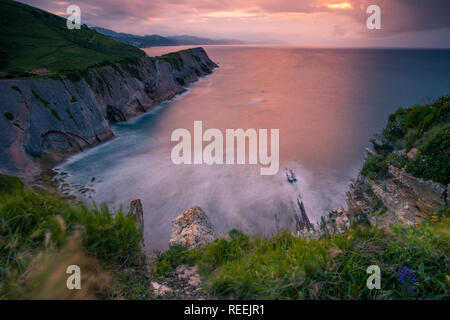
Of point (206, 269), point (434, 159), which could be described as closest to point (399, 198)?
point (434, 159)

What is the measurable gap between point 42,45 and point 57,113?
22.2 meters

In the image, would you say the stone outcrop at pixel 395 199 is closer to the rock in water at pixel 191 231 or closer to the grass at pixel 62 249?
the rock in water at pixel 191 231

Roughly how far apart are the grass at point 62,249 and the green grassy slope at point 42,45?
72.4 feet

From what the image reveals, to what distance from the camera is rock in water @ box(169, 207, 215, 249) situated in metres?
5.51

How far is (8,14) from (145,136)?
38575 mm

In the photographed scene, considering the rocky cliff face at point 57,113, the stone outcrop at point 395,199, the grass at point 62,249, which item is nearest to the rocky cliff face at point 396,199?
the stone outcrop at point 395,199

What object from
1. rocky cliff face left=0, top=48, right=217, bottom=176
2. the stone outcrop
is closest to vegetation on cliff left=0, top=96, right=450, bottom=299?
the stone outcrop

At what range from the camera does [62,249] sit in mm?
2482

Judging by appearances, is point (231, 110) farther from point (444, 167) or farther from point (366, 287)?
point (366, 287)

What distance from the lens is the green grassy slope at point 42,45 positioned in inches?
970

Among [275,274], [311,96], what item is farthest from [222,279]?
[311,96]

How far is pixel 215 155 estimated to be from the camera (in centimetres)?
1961

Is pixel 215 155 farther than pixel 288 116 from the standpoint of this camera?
No

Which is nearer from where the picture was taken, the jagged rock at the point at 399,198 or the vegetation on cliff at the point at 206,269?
the vegetation on cliff at the point at 206,269
